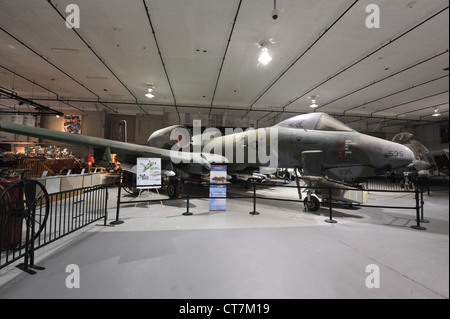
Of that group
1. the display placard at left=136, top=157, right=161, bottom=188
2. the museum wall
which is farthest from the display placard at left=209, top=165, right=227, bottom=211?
the museum wall

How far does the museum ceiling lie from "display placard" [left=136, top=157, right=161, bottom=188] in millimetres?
5251

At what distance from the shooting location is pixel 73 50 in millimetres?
8805

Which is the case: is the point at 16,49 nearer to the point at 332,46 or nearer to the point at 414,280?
the point at 332,46

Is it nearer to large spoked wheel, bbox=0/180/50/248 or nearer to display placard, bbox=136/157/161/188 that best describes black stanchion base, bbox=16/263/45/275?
large spoked wheel, bbox=0/180/50/248

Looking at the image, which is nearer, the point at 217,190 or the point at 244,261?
the point at 244,261

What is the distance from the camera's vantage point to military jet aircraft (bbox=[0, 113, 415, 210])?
4.88 metres

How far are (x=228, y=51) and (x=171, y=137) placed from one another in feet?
15.7

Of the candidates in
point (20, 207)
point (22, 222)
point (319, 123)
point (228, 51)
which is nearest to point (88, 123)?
point (228, 51)

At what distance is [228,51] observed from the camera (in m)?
8.66

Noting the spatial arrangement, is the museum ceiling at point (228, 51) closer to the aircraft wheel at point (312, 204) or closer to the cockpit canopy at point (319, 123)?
the cockpit canopy at point (319, 123)

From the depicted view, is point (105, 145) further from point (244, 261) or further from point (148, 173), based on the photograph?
point (244, 261)

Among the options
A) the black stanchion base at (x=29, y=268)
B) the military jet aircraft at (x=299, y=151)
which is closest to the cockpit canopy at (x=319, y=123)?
the military jet aircraft at (x=299, y=151)

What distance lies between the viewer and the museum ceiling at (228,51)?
6.40 metres

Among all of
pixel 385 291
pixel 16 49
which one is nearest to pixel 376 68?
pixel 385 291
